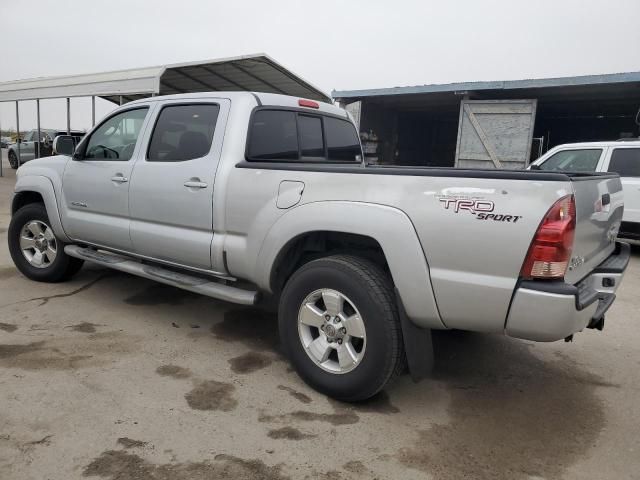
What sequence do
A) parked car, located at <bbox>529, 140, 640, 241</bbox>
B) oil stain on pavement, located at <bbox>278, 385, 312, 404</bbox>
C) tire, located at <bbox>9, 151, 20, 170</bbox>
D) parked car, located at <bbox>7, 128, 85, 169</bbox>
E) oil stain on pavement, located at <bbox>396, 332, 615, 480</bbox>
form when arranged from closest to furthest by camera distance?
1. oil stain on pavement, located at <bbox>396, 332, 615, 480</bbox>
2. oil stain on pavement, located at <bbox>278, 385, 312, 404</bbox>
3. parked car, located at <bbox>529, 140, 640, 241</bbox>
4. parked car, located at <bbox>7, 128, 85, 169</bbox>
5. tire, located at <bbox>9, 151, 20, 170</bbox>

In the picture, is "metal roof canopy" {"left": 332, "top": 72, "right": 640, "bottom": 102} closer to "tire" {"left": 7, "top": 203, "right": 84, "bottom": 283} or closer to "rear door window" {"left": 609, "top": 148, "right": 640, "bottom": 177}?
"rear door window" {"left": 609, "top": 148, "right": 640, "bottom": 177}

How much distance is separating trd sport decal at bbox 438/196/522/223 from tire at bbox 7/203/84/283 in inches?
161

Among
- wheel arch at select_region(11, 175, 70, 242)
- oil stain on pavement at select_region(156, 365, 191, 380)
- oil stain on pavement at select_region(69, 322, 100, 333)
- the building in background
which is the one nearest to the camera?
oil stain on pavement at select_region(156, 365, 191, 380)

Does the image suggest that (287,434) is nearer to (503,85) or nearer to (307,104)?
(307,104)

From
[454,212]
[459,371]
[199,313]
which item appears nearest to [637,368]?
[459,371]

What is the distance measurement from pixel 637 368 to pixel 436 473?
2244 millimetres

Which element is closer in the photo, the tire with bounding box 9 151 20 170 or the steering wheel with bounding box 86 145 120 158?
the steering wheel with bounding box 86 145 120 158

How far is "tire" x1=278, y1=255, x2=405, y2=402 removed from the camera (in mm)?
2746

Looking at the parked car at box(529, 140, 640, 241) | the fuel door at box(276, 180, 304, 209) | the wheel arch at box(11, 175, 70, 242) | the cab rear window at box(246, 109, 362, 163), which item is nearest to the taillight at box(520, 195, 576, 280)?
the fuel door at box(276, 180, 304, 209)

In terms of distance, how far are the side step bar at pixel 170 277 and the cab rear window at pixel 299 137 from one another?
38.6 inches

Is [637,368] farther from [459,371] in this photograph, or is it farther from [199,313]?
[199,313]

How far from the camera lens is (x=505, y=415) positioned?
2980 mm

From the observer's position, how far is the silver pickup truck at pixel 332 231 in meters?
2.38

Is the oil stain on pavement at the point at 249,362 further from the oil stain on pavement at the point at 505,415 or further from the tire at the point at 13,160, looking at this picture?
the tire at the point at 13,160
